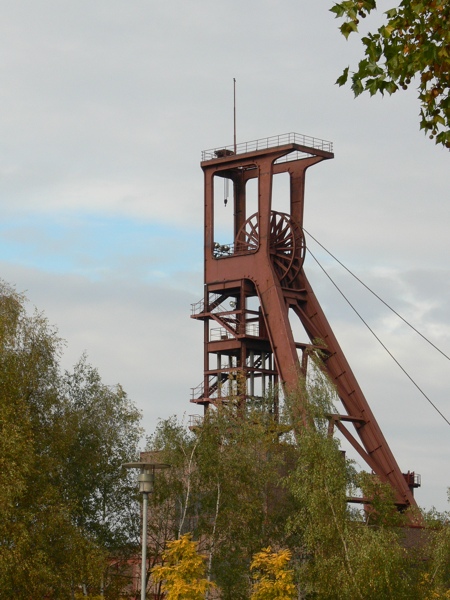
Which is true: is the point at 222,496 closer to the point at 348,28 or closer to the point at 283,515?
the point at 283,515

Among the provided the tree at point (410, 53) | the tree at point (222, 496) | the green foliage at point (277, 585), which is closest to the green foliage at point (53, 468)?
the tree at point (222, 496)

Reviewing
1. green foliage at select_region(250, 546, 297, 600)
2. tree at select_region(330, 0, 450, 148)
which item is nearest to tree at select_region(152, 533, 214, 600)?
green foliage at select_region(250, 546, 297, 600)

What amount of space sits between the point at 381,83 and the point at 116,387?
3341 cm

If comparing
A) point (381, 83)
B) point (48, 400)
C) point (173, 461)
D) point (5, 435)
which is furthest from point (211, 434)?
point (381, 83)

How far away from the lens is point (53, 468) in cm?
4156

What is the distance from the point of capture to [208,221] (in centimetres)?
6275

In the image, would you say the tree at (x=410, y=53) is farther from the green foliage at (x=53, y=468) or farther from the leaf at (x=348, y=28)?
the green foliage at (x=53, y=468)

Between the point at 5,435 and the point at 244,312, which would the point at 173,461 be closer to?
the point at 5,435

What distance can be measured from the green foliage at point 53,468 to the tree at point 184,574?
4510 mm

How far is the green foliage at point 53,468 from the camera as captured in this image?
37.7 metres

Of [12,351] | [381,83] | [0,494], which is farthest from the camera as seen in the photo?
[12,351]

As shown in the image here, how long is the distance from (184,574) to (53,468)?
8.57 metres

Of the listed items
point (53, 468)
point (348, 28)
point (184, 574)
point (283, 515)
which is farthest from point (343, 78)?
point (283, 515)

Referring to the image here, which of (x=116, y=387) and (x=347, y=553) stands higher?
(x=116, y=387)
